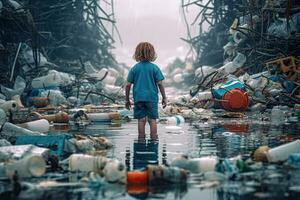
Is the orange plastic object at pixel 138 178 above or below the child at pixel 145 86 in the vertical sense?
below

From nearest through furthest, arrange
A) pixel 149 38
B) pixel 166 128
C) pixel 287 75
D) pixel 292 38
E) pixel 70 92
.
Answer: pixel 166 128, pixel 287 75, pixel 292 38, pixel 70 92, pixel 149 38

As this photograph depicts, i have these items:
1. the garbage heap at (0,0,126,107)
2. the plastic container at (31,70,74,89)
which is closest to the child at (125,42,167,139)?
the garbage heap at (0,0,126,107)

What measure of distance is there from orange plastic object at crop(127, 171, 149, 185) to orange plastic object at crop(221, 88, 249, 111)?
642cm

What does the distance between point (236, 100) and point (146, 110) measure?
11.7 feet

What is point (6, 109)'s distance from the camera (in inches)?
353

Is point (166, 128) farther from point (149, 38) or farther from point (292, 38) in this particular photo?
point (149, 38)

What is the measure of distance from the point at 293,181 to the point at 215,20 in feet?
51.7

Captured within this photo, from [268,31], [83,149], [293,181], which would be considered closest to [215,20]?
[268,31]

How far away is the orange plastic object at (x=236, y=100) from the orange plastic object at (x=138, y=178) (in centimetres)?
642

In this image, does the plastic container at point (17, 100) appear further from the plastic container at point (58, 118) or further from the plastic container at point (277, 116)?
the plastic container at point (277, 116)

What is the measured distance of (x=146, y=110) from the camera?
703cm

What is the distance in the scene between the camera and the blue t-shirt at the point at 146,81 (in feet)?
22.9

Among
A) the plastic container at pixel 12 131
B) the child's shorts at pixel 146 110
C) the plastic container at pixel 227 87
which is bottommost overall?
the plastic container at pixel 12 131

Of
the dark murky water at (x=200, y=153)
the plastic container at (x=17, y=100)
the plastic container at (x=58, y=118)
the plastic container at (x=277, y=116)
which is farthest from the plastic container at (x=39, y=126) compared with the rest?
the plastic container at (x=277, y=116)
